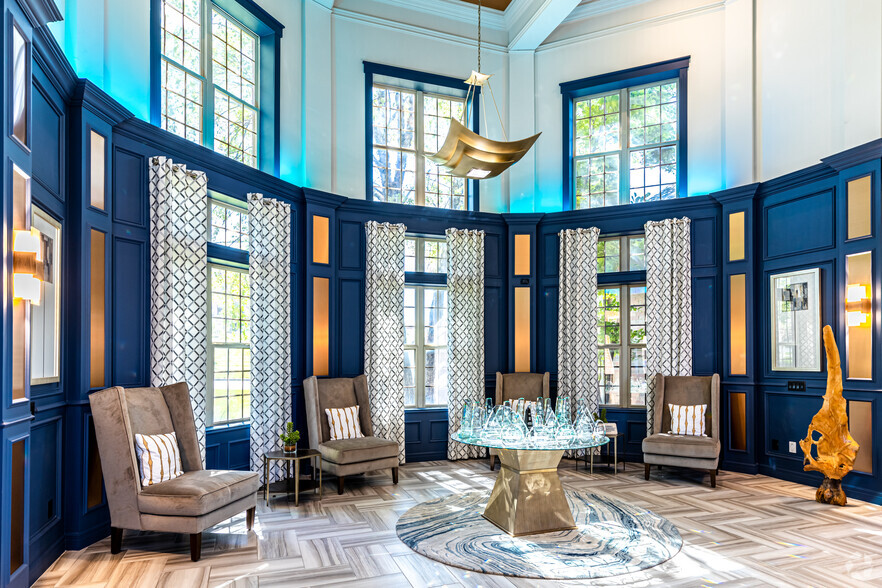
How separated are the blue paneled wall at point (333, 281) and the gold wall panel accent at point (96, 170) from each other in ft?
0.17

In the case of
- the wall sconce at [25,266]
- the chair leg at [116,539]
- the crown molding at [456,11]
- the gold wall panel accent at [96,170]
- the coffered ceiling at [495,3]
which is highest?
the coffered ceiling at [495,3]

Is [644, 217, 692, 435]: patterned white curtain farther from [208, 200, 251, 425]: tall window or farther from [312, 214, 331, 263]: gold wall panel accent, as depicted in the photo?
[208, 200, 251, 425]: tall window

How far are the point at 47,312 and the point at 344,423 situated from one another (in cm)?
331

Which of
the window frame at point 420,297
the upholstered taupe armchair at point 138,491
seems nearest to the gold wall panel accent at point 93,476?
the upholstered taupe armchair at point 138,491

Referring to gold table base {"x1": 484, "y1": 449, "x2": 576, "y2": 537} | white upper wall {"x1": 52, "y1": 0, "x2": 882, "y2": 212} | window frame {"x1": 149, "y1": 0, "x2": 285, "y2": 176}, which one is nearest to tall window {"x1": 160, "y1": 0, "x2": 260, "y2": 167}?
window frame {"x1": 149, "y1": 0, "x2": 285, "y2": 176}

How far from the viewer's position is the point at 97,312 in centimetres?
464

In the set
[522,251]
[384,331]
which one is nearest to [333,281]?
[384,331]

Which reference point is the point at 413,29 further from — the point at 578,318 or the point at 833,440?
the point at 833,440

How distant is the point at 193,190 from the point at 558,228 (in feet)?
15.4

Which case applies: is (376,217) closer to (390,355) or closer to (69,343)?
(390,355)

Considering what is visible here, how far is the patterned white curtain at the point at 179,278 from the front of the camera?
517 centimetres

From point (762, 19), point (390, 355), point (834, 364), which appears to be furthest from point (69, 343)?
point (762, 19)

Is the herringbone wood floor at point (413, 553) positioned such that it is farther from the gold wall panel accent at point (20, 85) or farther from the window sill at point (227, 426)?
the gold wall panel accent at point (20, 85)

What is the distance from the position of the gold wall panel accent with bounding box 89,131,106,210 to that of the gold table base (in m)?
3.64
